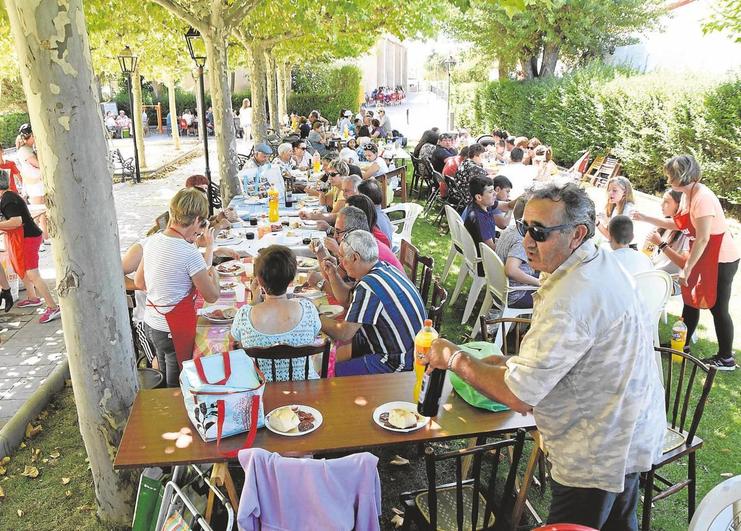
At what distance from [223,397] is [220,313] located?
1677 mm

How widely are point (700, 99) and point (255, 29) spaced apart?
10046 mm

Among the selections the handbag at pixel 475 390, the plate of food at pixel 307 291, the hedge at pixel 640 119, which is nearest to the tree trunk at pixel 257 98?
the hedge at pixel 640 119

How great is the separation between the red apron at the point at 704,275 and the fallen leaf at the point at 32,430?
5.66m

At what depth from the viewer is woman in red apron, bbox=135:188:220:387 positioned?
407cm

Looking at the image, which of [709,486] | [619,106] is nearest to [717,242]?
[709,486]

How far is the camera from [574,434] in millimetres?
2326

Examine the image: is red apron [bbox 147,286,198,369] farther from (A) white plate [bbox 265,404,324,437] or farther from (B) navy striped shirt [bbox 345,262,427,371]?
(A) white plate [bbox 265,404,324,437]

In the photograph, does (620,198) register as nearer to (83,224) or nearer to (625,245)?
(625,245)

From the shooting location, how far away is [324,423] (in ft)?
9.62

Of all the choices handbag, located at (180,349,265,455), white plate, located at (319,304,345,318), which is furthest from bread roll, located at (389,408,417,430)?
white plate, located at (319,304,345,318)

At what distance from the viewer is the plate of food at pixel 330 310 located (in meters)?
4.34

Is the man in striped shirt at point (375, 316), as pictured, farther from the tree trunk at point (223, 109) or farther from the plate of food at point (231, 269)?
the tree trunk at point (223, 109)

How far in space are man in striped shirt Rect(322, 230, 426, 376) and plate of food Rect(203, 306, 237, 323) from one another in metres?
0.93

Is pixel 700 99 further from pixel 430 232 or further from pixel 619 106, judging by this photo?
pixel 430 232
